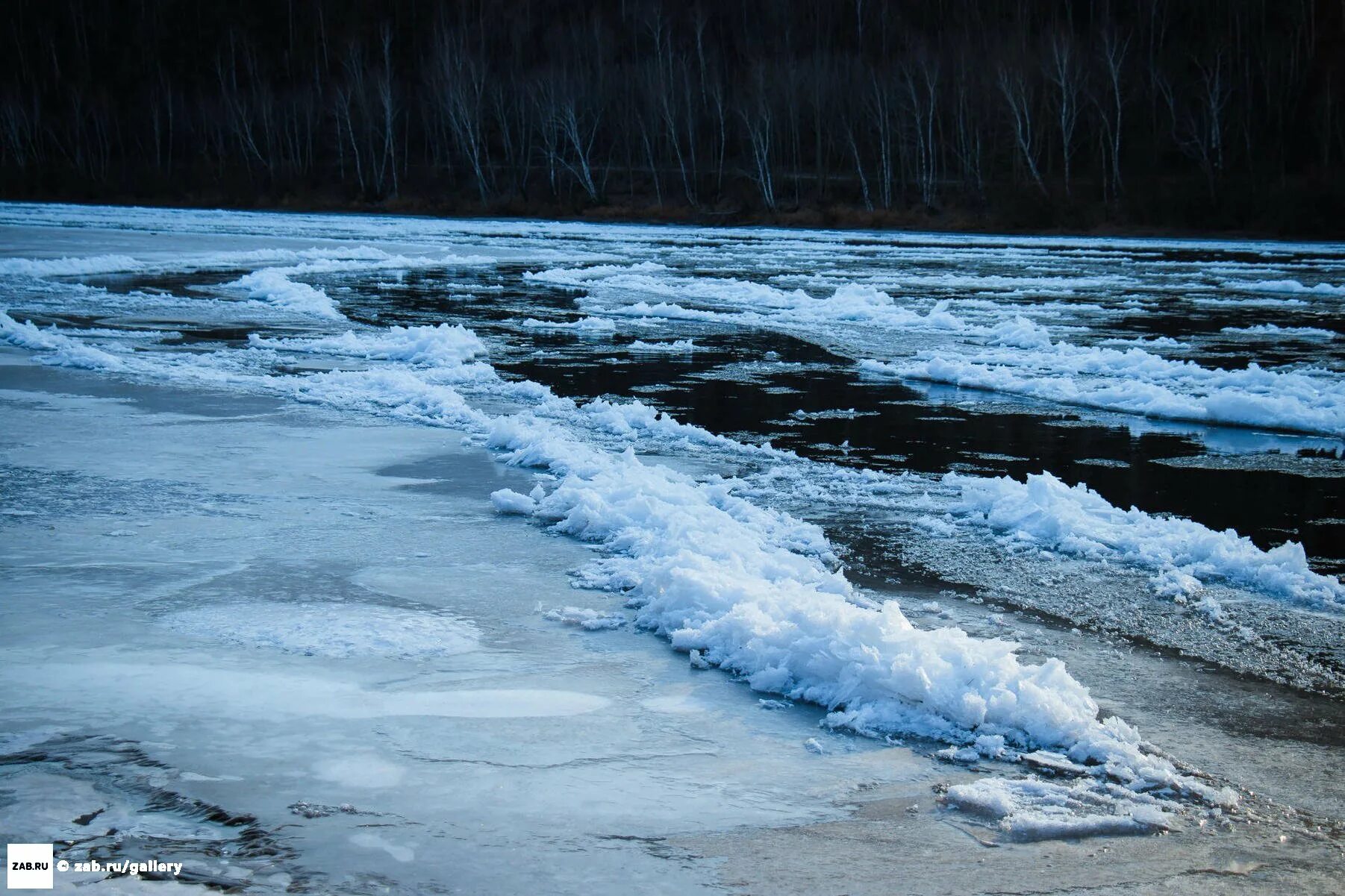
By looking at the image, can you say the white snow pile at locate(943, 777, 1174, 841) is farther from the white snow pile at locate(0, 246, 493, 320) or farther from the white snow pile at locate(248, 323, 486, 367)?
the white snow pile at locate(0, 246, 493, 320)

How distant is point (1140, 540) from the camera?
735 cm

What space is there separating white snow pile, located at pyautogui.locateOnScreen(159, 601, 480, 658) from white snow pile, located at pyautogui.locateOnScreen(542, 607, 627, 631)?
0.39 m

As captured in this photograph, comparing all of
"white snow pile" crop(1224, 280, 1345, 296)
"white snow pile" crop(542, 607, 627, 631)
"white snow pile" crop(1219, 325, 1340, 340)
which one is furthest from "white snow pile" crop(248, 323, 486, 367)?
"white snow pile" crop(1224, 280, 1345, 296)

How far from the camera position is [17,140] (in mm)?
81438

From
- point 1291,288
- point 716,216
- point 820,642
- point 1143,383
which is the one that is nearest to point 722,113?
point 716,216

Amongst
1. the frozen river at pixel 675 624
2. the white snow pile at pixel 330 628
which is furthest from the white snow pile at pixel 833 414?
the white snow pile at pixel 330 628

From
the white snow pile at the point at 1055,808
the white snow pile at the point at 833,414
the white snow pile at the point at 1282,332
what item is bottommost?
the white snow pile at the point at 1055,808

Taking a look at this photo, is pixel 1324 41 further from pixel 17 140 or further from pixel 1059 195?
pixel 17 140

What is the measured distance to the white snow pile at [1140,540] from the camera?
6629 mm

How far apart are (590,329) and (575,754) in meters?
15.0

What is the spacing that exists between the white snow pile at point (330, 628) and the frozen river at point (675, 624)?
3 centimetres

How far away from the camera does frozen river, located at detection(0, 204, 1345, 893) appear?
3.96 meters

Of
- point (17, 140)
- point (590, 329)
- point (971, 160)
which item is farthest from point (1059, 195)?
point (17, 140)

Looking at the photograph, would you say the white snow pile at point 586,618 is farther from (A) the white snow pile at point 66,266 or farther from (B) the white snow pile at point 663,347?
(A) the white snow pile at point 66,266
